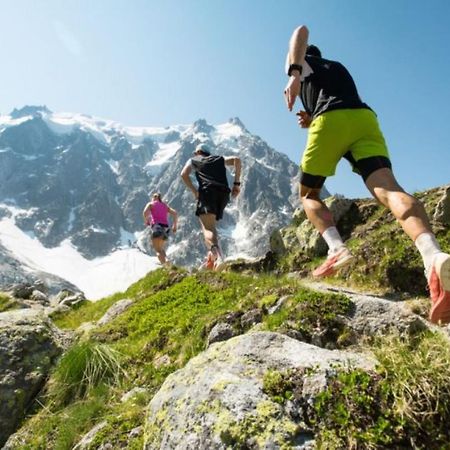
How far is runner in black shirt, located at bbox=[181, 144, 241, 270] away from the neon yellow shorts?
6193mm

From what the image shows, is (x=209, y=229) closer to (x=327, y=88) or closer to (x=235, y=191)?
(x=235, y=191)

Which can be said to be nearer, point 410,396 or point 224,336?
point 410,396

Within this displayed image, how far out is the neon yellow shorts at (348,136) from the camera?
213 inches

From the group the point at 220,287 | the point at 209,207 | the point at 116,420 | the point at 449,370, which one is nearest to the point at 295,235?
the point at 209,207

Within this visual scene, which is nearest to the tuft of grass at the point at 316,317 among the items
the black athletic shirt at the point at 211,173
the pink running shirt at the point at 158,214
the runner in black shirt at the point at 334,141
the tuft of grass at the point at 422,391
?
the runner in black shirt at the point at 334,141

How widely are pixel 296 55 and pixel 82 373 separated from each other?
5248mm

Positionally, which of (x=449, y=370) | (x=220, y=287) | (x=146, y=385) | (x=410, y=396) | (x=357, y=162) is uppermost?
(x=357, y=162)

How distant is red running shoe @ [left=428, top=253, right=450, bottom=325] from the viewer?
153 inches

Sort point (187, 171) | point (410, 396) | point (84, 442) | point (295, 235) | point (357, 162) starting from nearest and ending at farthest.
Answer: point (410, 396), point (84, 442), point (357, 162), point (187, 171), point (295, 235)

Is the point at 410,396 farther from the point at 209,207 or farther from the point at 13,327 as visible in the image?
the point at 209,207

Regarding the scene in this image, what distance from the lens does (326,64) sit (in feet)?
19.5

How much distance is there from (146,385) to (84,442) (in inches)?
48.9

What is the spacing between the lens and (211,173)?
40.5 ft

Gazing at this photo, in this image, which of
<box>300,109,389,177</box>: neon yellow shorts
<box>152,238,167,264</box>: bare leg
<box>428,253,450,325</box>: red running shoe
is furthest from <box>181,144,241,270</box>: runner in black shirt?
<box>428,253,450,325</box>: red running shoe
